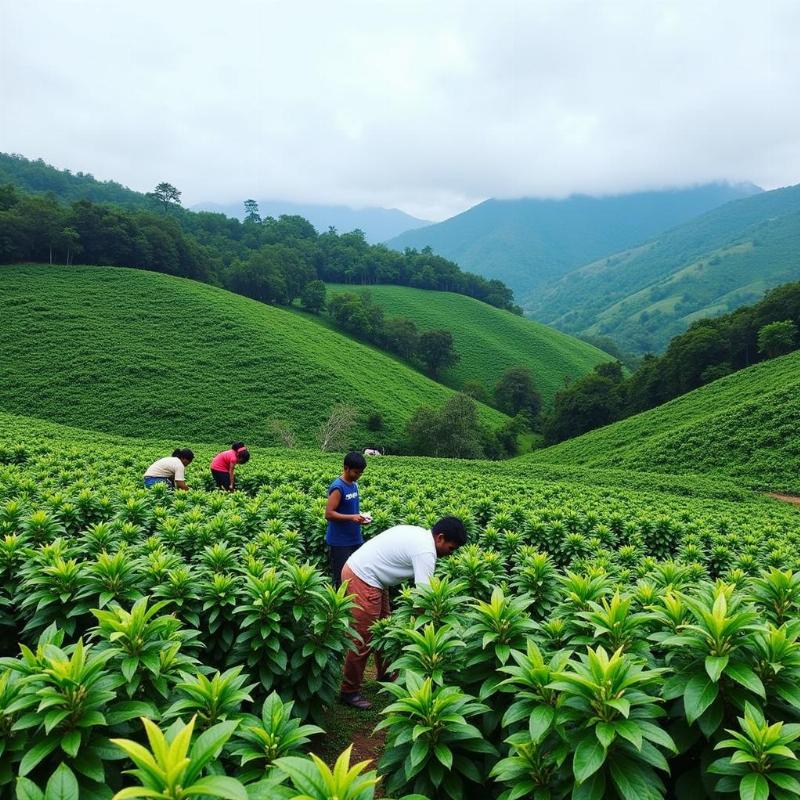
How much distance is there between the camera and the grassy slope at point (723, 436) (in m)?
31.3

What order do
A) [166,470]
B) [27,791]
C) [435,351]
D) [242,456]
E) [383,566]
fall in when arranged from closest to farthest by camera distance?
1. [27,791]
2. [383,566]
3. [166,470]
4. [242,456]
5. [435,351]

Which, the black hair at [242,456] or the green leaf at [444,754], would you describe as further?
the black hair at [242,456]

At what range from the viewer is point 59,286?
66.9 m

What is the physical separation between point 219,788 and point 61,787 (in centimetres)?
90

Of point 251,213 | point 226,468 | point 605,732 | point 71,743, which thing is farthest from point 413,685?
point 251,213

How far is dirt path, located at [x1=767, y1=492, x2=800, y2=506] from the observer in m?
25.6

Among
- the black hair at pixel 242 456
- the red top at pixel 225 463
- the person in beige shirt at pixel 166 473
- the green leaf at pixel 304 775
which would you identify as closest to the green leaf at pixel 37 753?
the green leaf at pixel 304 775

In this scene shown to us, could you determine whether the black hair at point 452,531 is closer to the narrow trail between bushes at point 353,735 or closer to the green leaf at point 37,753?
the narrow trail between bushes at point 353,735

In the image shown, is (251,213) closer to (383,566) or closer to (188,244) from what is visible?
(188,244)

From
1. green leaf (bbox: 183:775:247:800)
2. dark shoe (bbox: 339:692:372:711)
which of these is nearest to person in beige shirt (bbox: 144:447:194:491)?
dark shoe (bbox: 339:692:372:711)

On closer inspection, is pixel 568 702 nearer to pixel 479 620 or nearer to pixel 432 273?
pixel 479 620

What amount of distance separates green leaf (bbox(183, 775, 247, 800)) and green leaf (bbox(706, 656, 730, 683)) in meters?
2.20

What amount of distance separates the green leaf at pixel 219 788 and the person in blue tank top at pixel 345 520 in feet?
16.7

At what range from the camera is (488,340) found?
99.1 metres
